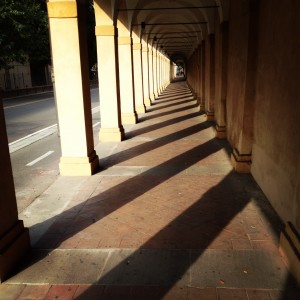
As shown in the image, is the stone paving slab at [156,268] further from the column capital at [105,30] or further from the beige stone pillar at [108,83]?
the column capital at [105,30]

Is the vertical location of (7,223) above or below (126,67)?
below

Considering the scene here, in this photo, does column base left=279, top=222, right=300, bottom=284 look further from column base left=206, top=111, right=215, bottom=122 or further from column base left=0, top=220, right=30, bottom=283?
column base left=206, top=111, right=215, bottom=122

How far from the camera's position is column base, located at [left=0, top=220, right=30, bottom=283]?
374 cm

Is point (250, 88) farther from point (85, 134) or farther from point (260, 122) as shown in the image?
point (85, 134)

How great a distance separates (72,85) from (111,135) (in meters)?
3.91

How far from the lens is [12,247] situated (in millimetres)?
3920

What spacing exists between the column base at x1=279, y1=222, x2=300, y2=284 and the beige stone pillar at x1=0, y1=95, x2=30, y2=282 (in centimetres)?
313

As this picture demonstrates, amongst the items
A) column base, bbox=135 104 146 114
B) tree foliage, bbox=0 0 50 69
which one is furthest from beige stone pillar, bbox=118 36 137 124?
tree foliage, bbox=0 0 50 69

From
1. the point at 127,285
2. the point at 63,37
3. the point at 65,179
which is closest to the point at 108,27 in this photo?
the point at 63,37

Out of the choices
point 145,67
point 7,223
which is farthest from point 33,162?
point 145,67

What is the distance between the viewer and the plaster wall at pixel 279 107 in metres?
4.32

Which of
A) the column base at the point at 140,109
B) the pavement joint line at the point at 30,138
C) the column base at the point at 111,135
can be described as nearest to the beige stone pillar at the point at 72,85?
the column base at the point at 111,135

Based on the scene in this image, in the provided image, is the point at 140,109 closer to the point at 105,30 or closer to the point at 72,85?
the point at 105,30

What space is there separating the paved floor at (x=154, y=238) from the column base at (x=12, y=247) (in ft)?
0.33
